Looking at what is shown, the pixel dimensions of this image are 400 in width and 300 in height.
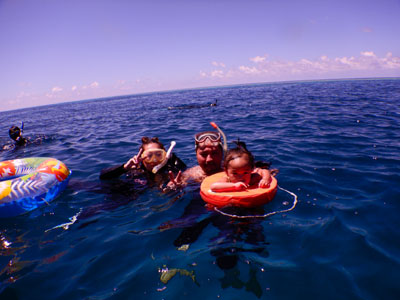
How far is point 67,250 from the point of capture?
3.42 metres

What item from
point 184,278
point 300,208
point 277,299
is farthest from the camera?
point 300,208

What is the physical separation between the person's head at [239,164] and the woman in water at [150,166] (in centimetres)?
174

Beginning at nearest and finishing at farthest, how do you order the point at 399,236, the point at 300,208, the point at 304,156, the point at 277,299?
the point at 277,299
the point at 399,236
the point at 300,208
the point at 304,156

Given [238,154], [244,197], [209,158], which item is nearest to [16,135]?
[209,158]

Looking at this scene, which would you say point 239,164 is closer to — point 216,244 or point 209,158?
point 209,158

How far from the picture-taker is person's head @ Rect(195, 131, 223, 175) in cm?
420

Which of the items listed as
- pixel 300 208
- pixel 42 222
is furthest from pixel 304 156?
pixel 42 222

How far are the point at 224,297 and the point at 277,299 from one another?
570 millimetres

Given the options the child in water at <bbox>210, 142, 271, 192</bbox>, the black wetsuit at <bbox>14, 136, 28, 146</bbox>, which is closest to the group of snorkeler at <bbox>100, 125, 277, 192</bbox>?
the child in water at <bbox>210, 142, 271, 192</bbox>

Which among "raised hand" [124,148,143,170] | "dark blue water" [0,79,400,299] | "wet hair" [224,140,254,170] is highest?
"wet hair" [224,140,254,170]

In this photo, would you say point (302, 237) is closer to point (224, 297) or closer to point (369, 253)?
point (369, 253)

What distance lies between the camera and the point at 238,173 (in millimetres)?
3475

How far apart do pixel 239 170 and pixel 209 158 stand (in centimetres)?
100

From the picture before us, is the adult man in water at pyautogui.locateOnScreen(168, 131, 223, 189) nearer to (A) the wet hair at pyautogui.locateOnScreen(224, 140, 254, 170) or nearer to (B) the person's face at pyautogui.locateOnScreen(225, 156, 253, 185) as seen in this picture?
(A) the wet hair at pyautogui.locateOnScreen(224, 140, 254, 170)
